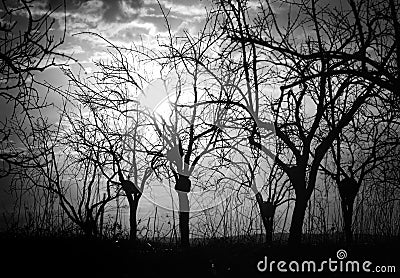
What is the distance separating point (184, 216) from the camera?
12391 mm

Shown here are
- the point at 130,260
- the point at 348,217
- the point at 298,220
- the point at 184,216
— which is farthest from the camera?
the point at 184,216

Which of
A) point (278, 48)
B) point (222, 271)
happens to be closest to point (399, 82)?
point (278, 48)

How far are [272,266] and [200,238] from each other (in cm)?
503

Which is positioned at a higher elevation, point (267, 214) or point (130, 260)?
point (267, 214)

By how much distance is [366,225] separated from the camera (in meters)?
11.5

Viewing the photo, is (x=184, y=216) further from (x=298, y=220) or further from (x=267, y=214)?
(x=298, y=220)

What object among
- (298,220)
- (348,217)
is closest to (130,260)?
(298,220)

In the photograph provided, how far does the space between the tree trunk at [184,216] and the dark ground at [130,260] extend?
4.74 metres

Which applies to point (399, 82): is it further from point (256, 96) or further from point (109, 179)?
point (109, 179)

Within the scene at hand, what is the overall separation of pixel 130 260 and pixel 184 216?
22.5 ft

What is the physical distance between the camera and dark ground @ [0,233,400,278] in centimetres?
486

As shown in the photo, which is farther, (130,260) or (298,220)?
(298,220)

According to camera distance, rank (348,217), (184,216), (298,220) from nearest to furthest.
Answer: (298,220) → (348,217) → (184,216)

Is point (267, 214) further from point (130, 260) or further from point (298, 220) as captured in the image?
point (130, 260)
